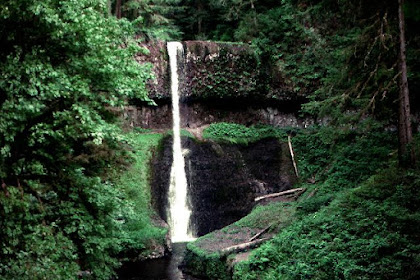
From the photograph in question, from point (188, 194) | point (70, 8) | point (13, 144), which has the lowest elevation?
point (188, 194)

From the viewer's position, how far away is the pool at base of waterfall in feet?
42.2

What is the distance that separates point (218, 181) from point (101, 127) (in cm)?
1355

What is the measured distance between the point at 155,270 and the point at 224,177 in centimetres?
799

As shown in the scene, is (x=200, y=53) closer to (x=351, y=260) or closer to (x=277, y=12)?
(x=277, y=12)

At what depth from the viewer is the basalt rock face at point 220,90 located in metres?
24.3

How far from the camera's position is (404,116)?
→ 10711 millimetres

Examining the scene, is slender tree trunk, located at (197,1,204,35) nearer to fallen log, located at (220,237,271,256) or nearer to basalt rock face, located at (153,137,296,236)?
basalt rock face, located at (153,137,296,236)

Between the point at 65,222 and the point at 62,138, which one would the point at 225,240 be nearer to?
the point at 65,222

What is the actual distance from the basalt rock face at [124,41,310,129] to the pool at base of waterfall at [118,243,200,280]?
11.1 metres

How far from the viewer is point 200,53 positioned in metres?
25.0

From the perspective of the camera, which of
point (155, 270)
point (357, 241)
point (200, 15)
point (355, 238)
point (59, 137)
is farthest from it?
point (200, 15)

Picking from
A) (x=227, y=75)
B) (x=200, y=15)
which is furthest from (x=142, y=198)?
(x=200, y=15)

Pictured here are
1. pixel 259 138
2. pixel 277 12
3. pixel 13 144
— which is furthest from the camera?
pixel 277 12

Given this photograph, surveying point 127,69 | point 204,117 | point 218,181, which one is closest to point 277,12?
point 204,117
